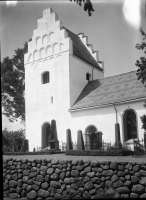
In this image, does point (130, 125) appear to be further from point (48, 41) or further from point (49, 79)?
point (48, 41)

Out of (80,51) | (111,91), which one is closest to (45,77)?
(80,51)

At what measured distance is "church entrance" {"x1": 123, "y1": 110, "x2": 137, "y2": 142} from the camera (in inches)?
601

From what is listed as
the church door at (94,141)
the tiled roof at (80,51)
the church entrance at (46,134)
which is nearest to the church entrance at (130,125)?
the church door at (94,141)

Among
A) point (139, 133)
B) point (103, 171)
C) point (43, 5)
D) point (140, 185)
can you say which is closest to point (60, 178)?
point (103, 171)

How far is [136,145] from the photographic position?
41.5ft

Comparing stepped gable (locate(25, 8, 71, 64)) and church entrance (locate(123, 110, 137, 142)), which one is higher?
stepped gable (locate(25, 8, 71, 64))

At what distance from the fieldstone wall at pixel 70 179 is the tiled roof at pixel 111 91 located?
8343 mm

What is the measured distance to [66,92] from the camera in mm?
18016

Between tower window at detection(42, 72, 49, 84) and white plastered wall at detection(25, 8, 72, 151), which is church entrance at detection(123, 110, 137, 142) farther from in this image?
tower window at detection(42, 72, 49, 84)

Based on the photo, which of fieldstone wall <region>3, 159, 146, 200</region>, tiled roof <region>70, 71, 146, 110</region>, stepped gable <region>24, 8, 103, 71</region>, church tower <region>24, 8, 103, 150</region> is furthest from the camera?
stepped gable <region>24, 8, 103, 71</region>

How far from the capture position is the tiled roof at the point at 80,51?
20.1 m

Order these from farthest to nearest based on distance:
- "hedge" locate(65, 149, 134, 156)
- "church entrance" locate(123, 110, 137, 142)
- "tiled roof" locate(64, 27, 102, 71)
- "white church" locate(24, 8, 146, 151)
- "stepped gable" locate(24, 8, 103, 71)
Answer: "tiled roof" locate(64, 27, 102, 71)
"stepped gable" locate(24, 8, 103, 71)
"white church" locate(24, 8, 146, 151)
"church entrance" locate(123, 110, 137, 142)
"hedge" locate(65, 149, 134, 156)

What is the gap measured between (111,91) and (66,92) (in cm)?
344

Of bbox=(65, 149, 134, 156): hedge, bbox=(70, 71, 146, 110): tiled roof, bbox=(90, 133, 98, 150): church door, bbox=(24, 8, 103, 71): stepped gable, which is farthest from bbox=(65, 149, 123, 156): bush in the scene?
bbox=(24, 8, 103, 71): stepped gable
